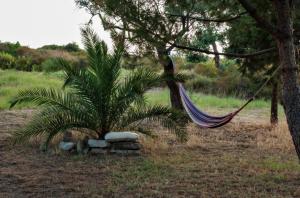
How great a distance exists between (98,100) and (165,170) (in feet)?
5.83

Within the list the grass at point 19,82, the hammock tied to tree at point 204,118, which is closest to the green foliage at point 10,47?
the grass at point 19,82

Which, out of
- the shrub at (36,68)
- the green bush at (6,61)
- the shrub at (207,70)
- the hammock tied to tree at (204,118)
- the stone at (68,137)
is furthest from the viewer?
the shrub at (36,68)

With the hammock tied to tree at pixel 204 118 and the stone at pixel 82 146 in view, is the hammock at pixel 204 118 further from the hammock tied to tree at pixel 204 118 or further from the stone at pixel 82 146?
the stone at pixel 82 146

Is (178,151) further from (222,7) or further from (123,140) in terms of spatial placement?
(222,7)

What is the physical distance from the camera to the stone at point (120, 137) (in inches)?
281

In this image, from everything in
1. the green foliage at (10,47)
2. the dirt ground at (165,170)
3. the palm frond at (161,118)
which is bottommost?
the dirt ground at (165,170)

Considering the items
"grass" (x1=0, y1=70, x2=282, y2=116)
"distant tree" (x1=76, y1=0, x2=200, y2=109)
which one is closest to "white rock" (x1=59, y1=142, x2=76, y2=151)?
"distant tree" (x1=76, y1=0, x2=200, y2=109)

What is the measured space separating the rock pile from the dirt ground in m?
0.15

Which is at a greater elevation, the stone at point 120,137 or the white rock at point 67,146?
the stone at point 120,137

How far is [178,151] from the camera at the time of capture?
24.2ft

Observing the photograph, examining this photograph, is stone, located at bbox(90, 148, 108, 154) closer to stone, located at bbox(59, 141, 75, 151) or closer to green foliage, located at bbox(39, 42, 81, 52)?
stone, located at bbox(59, 141, 75, 151)

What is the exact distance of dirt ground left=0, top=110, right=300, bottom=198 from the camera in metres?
5.16

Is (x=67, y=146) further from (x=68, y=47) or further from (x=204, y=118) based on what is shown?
(x=68, y=47)

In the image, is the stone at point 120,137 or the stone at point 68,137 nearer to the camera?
the stone at point 120,137
